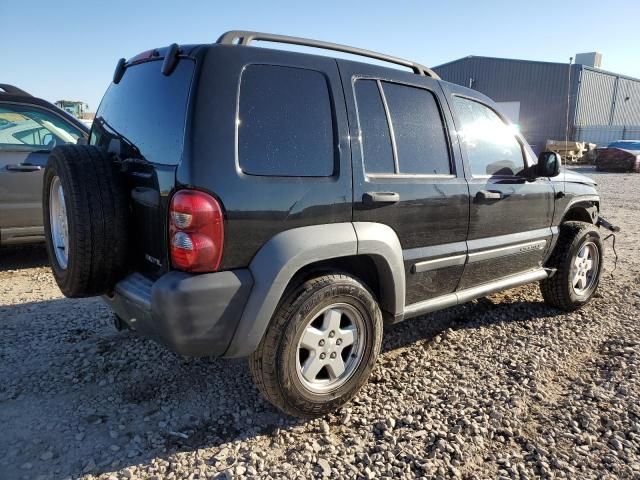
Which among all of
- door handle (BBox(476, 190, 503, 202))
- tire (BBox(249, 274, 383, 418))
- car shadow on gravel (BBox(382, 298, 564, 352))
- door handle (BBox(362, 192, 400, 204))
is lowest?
car shadow on gravel (BBox(382, 298, 564, 352))

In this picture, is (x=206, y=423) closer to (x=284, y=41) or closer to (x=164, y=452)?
(x=164, y=452)

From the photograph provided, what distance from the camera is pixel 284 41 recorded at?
2.68m

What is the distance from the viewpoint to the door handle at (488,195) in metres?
3.35

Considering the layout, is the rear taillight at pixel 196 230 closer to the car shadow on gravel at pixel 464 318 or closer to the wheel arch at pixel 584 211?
the car shadow on gravel at pixel 464 318

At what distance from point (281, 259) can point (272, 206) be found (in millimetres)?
259

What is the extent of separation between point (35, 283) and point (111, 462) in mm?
3214

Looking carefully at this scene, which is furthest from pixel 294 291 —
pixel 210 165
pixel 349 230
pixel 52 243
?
pixel 52 243

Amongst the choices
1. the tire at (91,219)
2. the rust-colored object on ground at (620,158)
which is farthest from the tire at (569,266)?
the rust-colored object on ground at (620,158)

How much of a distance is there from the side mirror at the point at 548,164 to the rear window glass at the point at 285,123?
6.50 feet

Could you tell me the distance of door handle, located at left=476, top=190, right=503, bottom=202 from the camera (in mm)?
3346

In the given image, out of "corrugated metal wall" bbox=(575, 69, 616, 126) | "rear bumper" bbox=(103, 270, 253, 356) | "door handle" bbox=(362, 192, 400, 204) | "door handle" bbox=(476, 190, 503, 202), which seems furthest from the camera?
"corrugated metal wall" bbox=(575, 69, 616, 126)

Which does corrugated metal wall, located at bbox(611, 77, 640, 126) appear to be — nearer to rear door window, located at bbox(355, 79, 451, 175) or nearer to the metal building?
the metal building

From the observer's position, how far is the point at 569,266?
424 cm

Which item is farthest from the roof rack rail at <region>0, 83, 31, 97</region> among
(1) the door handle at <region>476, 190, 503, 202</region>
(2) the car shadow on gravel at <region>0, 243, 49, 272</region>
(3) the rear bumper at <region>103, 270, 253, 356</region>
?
(1) the door handle at <region>476, 190, 503, 202</region>
